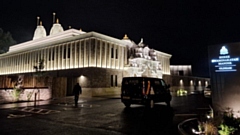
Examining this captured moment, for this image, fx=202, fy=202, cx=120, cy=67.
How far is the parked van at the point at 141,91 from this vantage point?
14016mm

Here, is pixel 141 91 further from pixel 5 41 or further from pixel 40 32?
pixel 5 41

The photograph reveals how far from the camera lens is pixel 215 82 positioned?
8344 millimetres

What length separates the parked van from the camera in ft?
46.0

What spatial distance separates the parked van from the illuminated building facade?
1208cm

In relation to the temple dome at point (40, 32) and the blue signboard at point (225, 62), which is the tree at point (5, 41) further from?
the blue signboard at point (225, 62)

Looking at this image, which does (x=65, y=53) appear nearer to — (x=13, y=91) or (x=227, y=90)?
(x=13, y=91)

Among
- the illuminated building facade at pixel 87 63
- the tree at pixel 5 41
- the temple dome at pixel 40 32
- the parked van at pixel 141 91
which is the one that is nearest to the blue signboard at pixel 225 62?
the parked van at pixel 141 91

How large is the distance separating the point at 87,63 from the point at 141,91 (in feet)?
57.5

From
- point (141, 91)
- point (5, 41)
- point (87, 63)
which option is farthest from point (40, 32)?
point (141, 91)

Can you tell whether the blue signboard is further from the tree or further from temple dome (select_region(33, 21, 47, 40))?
the tree

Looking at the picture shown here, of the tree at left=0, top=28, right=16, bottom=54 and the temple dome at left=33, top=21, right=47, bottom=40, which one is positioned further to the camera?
the tree at left=0, top=28, right=16, bottom=54

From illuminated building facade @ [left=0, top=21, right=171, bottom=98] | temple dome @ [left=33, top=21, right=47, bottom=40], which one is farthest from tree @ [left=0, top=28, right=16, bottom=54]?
illuminated building facade @ [left=0, top=21, right=171, bottom=98]

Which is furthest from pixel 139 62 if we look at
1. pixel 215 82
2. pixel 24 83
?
pixel 215 82

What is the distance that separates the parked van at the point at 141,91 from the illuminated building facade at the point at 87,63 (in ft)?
39.6
